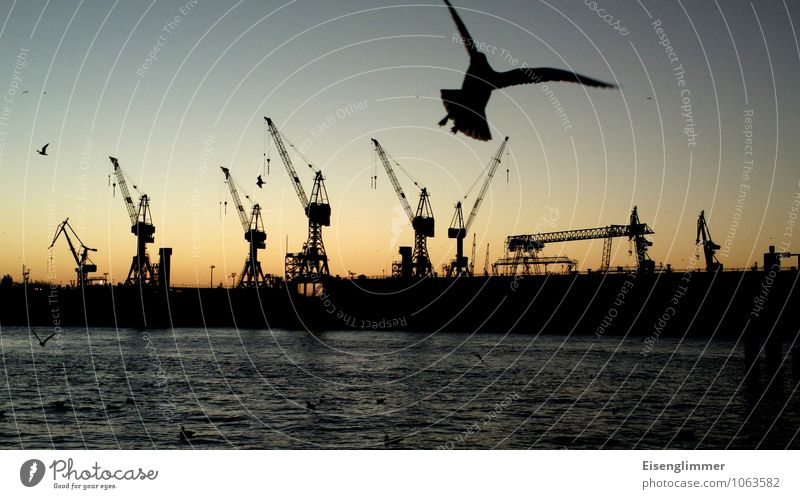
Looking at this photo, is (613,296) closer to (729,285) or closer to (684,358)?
(729,285)

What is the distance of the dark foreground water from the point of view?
2648cm

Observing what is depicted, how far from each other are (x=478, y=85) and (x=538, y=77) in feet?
3.50

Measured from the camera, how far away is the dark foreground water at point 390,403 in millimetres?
26484

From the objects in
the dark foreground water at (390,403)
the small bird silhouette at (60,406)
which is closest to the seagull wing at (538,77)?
the dark foreground water at (390,403)

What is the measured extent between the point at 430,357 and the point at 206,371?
2131cm

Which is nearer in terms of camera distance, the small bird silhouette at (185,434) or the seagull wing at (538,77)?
the seagull wing at (538,77)

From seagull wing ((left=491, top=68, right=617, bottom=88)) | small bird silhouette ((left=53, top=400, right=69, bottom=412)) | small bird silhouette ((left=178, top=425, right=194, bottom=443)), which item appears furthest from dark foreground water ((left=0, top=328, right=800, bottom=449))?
seagull wing ((left=491, top=68, right=617, bottom=88))

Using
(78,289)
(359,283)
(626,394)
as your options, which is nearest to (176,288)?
(78,289)
